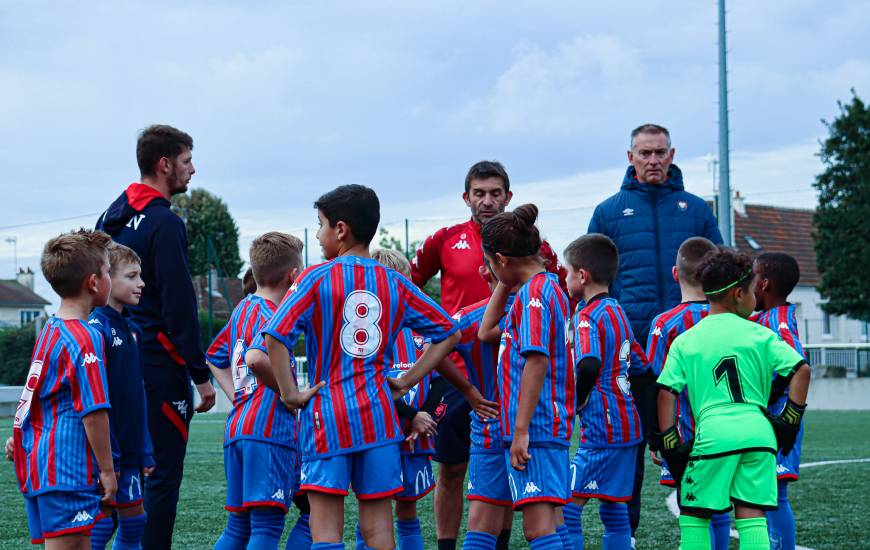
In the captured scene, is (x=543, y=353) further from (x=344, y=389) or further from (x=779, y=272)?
(x=779, y=272)

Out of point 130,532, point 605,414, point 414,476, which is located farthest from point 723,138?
point 130,532

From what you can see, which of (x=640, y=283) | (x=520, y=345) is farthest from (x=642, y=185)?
(x=520, y=345)

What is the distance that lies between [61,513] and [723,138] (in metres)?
17.6

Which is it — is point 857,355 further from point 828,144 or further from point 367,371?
point 367,371

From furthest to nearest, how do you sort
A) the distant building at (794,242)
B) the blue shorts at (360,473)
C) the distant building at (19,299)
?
1. the distant building at (19,299)
2. the distant building at (794,242)
3. the blue shorts at (360,473)

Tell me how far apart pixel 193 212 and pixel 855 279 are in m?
36.3

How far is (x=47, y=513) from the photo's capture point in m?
4.01

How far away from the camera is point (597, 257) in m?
5.18

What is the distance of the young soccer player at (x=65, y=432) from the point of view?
4.00 meters

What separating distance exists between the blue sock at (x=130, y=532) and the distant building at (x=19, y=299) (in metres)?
57.6

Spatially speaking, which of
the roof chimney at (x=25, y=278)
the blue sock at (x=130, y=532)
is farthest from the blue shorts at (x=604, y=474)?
the roof chimney at (x=25, y=278)

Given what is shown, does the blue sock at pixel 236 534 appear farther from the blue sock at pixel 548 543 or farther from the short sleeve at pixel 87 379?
the blue sock at pixel 548 543

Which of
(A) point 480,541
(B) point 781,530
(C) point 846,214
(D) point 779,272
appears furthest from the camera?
(C) point 846,214

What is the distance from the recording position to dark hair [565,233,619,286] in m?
5.18
